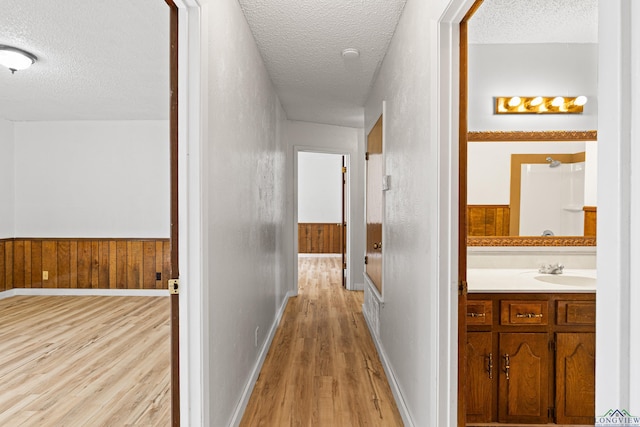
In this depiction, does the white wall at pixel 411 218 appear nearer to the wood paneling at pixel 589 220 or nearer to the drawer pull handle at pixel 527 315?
the drawer pull handle at pixel 527 315

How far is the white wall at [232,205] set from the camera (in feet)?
5.16

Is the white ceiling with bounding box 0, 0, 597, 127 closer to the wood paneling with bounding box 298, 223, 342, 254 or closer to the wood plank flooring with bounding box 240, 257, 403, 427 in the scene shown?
the wood plank flooring with bounding box 240, 257, 403, 427

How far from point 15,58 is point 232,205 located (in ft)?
7.82

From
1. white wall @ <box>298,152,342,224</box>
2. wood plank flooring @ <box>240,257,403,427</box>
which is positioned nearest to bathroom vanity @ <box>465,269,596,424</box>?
wood plank flooring @ <box>240,257,403,427</box>

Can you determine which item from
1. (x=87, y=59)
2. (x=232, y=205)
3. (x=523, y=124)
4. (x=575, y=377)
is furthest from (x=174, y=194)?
(x=87, y=59)

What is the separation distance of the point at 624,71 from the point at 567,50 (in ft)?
7.37

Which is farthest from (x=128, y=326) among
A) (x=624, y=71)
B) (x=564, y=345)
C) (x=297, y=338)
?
(x=624, y=71)

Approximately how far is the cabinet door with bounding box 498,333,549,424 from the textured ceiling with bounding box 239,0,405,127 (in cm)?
199

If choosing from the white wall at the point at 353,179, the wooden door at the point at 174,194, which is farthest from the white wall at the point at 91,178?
the wooden door at the point at 174,194

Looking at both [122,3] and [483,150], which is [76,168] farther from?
[483,150]

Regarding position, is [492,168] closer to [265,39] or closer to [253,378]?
[265,39]

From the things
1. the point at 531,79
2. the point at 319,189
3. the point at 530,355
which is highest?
the point at 531,79

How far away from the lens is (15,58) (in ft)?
9.43

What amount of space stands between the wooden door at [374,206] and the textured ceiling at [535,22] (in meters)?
1.01
